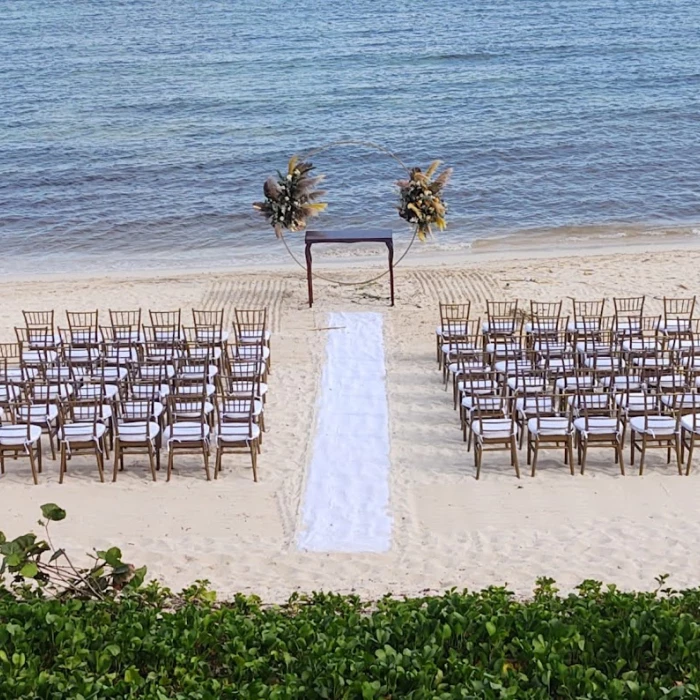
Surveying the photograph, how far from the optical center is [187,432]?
47.3 feet

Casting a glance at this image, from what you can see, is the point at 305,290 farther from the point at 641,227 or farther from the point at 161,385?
the point at 641,227

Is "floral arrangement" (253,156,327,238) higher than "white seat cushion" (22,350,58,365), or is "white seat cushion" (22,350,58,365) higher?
"floral arrangement" (253,156,327,238)

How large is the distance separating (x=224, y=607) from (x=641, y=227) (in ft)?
84.2

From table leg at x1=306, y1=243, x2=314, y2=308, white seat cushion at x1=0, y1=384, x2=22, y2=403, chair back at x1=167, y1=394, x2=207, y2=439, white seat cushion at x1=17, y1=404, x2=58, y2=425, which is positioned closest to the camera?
white seat cushion at x1=17, y1=404, x2=58, y2=425

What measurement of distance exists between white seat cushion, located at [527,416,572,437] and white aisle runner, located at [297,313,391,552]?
1.78 meters

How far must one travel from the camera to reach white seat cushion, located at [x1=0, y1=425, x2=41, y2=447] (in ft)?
47.2

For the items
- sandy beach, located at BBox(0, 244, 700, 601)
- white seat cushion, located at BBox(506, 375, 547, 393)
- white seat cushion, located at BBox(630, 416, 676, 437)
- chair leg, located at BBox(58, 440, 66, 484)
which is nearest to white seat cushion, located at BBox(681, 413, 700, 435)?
white seat cushion, located at BBox(630, 416, 676, 437)

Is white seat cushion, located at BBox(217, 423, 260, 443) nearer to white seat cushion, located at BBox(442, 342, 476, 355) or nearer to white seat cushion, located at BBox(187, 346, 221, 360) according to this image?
white seat cushion, located at BBox(187, 346, 221, 360)

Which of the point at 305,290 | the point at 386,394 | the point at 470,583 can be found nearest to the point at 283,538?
the point at 470,583

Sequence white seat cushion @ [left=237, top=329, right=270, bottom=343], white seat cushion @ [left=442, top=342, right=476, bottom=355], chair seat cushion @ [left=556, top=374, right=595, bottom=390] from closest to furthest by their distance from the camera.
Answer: chair seat cushion @ [left=556, top=374, right=595, bottom=390] → white seat cushion @ [left=442, top=342, right=476, bottom=355] → white seat cushion @ [left=237, top=329, right=270, bottom=343]

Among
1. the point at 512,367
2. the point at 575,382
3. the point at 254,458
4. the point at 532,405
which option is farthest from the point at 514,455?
the point at 512,367

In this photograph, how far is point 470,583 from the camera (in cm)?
1154

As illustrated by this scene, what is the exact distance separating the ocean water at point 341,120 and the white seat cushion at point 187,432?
16.3 meters

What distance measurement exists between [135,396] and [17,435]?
2.02 m
